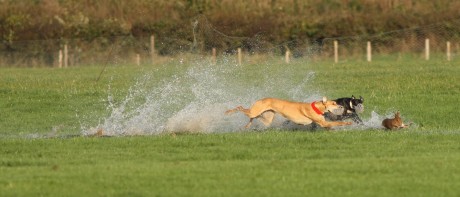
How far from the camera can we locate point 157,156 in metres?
16.8

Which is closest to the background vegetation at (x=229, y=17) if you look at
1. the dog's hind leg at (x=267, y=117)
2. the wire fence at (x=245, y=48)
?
the wire fence at (x=245, y=48)

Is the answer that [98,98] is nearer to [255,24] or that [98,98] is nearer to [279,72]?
[279,72]

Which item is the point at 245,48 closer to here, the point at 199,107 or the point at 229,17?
the point at 229,17

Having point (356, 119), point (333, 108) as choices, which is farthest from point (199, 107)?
point (356, 119)

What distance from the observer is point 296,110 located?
2092cm

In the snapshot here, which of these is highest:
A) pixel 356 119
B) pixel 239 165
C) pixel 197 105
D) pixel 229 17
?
pixel 239 165

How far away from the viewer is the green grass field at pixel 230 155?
1312 centimetres

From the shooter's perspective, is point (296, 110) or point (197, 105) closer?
point (296, 110)

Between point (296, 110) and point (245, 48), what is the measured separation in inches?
948

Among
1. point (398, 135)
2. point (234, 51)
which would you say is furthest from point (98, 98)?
point (398, 135)

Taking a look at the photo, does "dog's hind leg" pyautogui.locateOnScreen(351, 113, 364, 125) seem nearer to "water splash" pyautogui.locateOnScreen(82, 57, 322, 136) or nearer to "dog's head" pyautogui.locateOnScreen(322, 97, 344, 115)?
"dog's head" pyautogui.locateOnScreen(322, 97, 344, 115)

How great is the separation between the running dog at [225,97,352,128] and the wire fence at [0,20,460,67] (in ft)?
66.3

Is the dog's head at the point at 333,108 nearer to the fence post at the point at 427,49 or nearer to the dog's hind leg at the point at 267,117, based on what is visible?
the dog's hind leg at the point at 267,117

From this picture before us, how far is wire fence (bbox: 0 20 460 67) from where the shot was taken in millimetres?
45263
